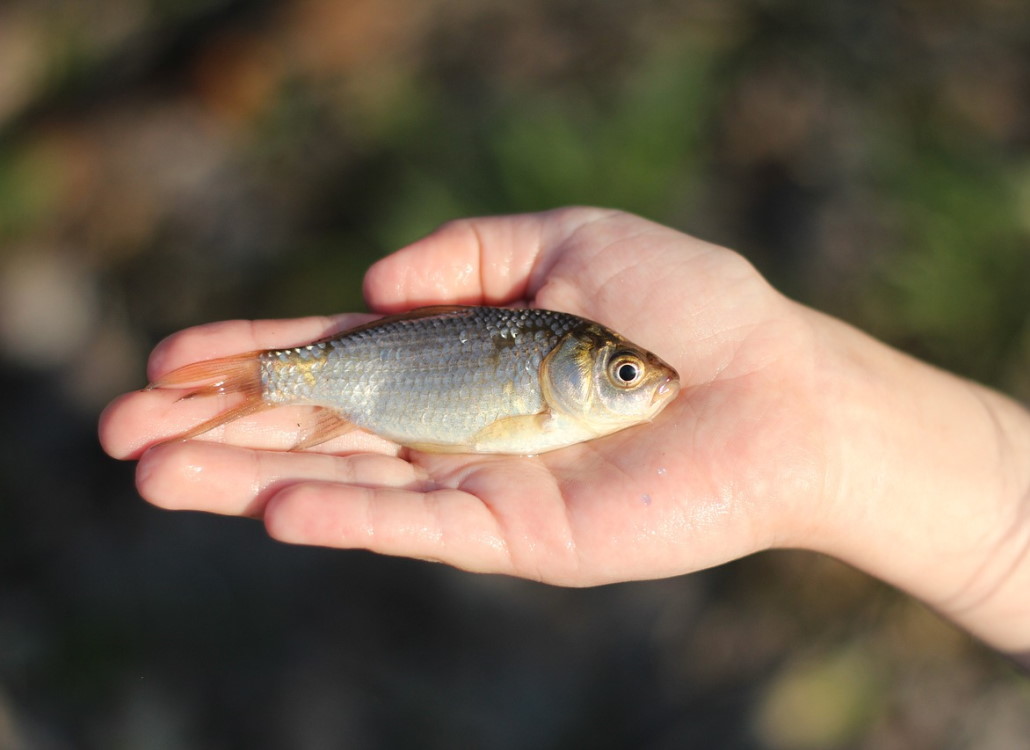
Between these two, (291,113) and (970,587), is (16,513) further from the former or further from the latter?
(970,587)

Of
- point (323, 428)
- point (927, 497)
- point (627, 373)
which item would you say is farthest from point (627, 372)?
point (927, 497)

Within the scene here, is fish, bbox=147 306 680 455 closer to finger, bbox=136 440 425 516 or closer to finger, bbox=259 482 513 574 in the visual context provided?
finger, bbox=136 440 425 516

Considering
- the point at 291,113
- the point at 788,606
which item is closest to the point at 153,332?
the point at 291,113

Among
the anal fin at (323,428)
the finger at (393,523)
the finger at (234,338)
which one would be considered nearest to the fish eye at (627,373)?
the finger at (393,523)

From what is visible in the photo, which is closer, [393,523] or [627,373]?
[393,523]

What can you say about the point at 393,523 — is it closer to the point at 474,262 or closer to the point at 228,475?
the point at 228,475

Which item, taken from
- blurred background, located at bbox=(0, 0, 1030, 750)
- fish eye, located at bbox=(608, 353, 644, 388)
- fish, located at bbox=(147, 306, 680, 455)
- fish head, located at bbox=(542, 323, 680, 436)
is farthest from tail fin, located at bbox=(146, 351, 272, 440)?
blurred background, located at bbox=(0, 0, 1030, 750)
